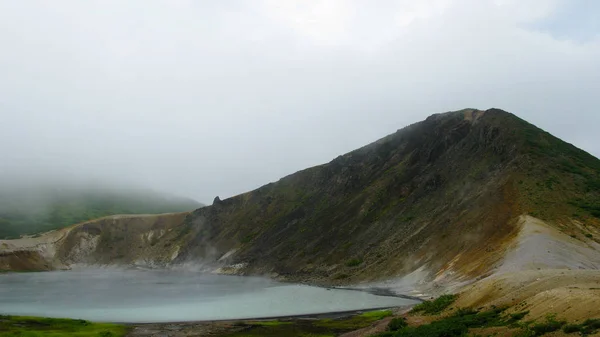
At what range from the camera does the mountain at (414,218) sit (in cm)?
7106

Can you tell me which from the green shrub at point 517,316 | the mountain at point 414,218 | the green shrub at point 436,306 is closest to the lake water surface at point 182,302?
the mountain at point 414,218

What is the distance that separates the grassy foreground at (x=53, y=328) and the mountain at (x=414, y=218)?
4366 cm

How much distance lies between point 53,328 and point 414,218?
76.7m

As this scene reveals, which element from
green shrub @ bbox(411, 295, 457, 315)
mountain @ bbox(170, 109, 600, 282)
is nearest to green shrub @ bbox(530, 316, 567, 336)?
green shrub @ bbox(411, 295, 457, 315)

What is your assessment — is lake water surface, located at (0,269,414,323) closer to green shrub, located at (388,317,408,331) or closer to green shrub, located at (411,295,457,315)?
green shrub, located at (411,295,457,315)

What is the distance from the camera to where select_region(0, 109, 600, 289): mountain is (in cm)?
7106

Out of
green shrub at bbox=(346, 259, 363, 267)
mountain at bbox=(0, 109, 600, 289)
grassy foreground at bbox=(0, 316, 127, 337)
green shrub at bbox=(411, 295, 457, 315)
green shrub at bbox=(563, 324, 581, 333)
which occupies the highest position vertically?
mountain at bbox=(0, 109, 600, 289)

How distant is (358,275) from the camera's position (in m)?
97.5

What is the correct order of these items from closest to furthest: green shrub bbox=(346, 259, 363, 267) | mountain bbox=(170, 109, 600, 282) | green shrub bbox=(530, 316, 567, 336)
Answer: green shrub bbox=(530, 316, 567, 336), mountain bbox=(170, 109, 600, 282), green shrub bbox=(346, 259, 363, 267)

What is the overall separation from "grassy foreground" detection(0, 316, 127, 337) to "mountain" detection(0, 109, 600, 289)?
4366 cm

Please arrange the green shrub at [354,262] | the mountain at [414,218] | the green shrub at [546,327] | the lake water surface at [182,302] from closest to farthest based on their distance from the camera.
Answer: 1. the green shrub at [546,327]
2. the lake water surface at [182,302]
3. the mountain at [414,218]
4. the green shrub at [354,262]

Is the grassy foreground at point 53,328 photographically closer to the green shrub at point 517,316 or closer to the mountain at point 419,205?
the green shrub at point 517,316

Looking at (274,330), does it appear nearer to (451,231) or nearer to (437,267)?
(437,267)

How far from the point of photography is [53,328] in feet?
163
